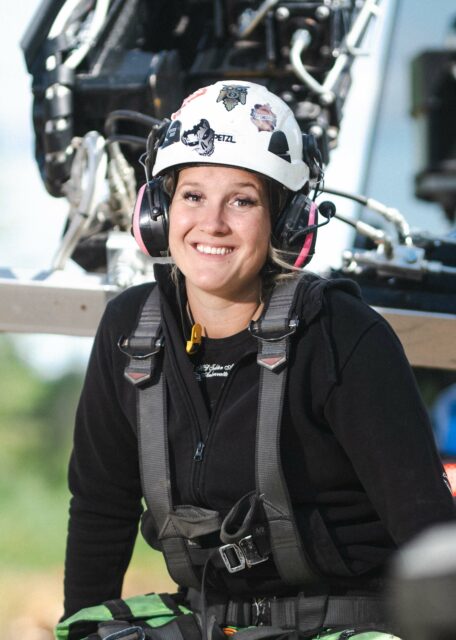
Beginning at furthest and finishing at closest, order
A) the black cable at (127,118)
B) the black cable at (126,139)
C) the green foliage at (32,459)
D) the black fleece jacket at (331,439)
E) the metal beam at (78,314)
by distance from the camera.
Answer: the green foliage at (32,459)
the black cable at (126,139)
the metal beam at (78,314)
the black cable at (127,118)
the black fleece jacket at (331,439)

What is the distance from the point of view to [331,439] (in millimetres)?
2352

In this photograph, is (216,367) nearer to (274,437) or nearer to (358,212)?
(274,437)

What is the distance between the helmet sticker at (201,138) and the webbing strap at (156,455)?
35 centimetres

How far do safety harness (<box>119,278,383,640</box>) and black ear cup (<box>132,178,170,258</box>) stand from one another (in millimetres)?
129

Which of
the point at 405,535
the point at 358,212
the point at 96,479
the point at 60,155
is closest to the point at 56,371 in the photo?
the point at 358,212

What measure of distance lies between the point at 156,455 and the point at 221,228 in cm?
44

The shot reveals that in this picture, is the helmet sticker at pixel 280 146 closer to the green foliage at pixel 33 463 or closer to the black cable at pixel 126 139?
the black cable at pixel 126 139

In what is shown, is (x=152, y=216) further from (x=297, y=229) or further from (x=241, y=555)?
(x=241, y=555)

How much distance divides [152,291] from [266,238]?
0.28 m

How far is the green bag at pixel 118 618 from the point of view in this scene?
2.47 meters

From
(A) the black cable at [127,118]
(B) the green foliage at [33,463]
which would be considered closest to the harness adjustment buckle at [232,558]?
(A) the black cable at [127,118]

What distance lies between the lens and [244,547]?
234 cm

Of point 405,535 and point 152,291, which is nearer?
point 405,535

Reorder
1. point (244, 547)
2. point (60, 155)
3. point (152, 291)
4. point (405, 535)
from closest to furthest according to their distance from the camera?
point (405, 535) < point (244, 547) < point (152, 291) < point (60, 155)
